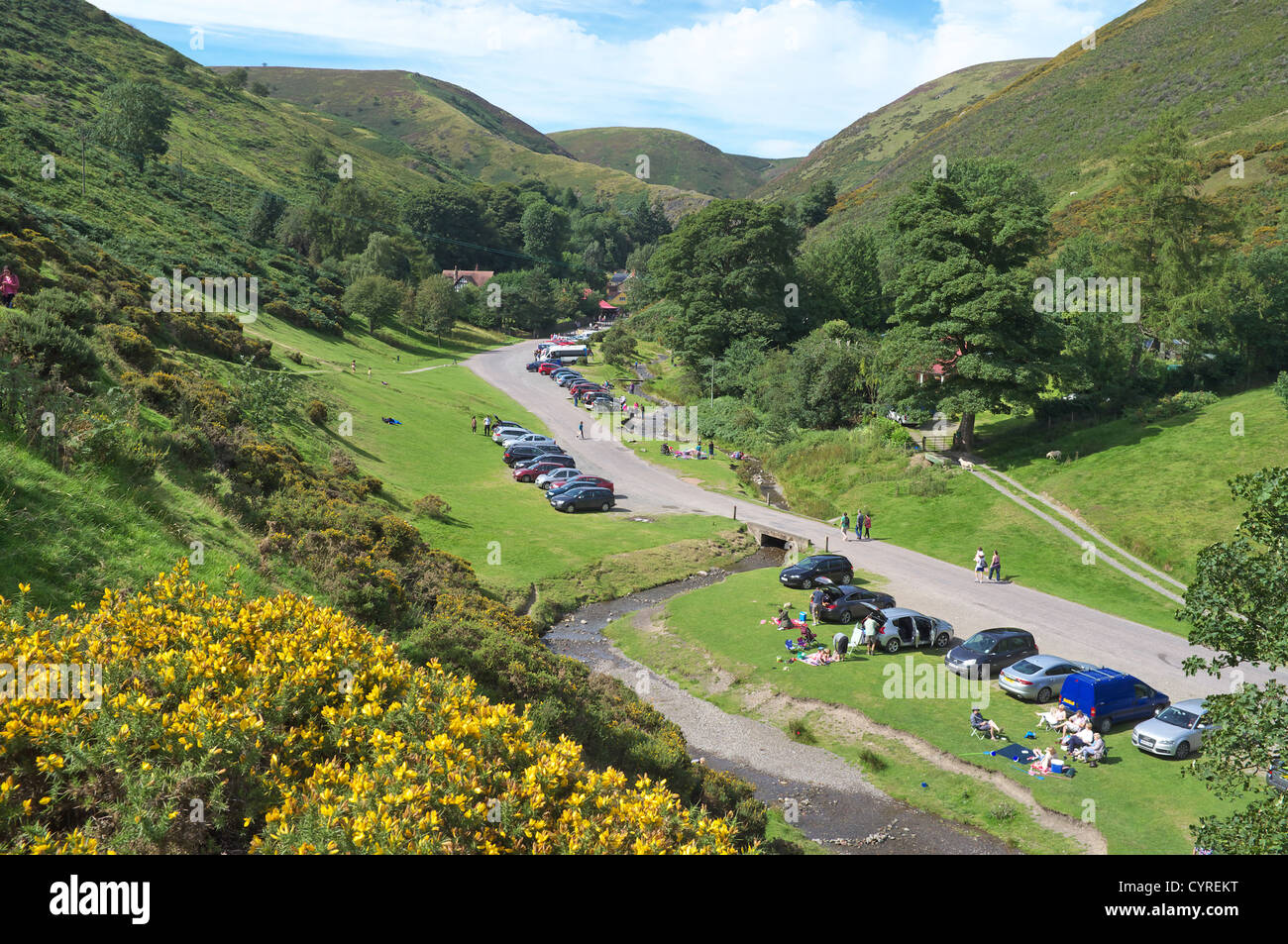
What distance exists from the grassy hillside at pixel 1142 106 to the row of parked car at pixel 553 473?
72228mm

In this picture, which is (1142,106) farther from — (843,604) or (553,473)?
(843,604)

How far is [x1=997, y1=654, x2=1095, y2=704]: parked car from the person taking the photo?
22.0 m

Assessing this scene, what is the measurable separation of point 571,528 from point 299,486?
18987mm

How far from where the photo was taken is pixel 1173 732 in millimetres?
19172

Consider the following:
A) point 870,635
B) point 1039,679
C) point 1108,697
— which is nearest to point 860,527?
point 870,635

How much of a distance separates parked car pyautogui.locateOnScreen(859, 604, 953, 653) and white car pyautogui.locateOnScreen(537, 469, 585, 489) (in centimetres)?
2206

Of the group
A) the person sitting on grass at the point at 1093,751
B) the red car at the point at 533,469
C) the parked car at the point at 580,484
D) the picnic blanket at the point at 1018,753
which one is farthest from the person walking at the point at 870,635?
the red car at the point at 533,469

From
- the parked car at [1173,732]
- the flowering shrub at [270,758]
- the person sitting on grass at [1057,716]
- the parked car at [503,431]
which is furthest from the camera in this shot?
the parked car at [503,431]

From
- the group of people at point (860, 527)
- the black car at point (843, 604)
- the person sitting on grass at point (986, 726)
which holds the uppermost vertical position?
the group of people at point (860, 527)

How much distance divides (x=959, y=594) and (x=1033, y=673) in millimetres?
9468

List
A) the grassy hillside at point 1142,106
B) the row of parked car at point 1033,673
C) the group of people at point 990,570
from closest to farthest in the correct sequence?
the row of parked car at point 1033,673, the group of people at point 990,570, the grassy hillside at point 1142,106

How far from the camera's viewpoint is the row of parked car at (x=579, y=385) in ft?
232

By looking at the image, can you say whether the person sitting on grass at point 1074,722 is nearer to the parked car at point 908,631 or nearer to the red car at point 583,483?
the parked car at point 908,631
